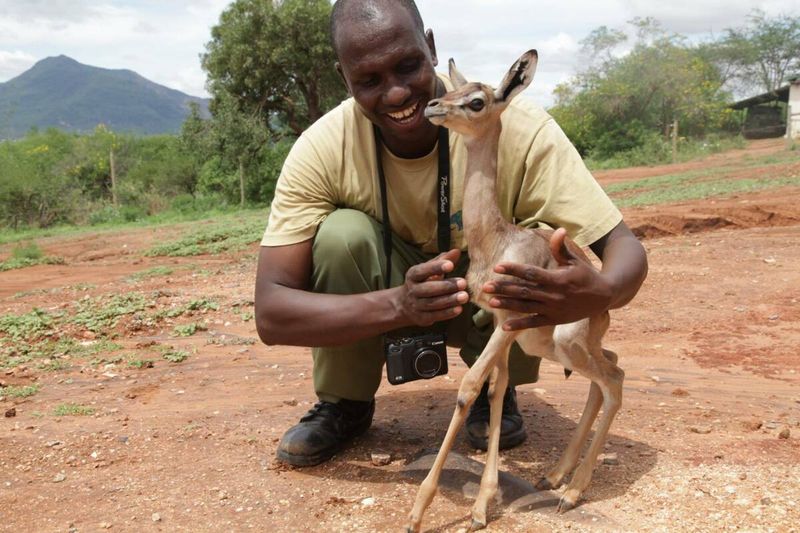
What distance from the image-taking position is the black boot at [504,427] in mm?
3420

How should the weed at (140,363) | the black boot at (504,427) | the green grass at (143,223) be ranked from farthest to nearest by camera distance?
the green grass at (143,223) < the weed at (140,363) < the black boot at (504,427)

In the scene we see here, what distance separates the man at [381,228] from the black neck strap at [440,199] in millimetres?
35

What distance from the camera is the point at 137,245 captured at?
13.1m

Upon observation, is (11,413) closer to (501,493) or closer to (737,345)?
(501,493)

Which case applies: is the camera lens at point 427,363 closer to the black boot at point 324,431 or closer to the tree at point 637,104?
the black boot at point 324,431

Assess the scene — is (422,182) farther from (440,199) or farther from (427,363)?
(427,363)

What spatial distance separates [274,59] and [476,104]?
19.6 m

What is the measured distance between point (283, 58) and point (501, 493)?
20149 millimetres

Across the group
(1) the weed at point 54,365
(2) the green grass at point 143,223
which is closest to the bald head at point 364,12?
(1) the weed at point 54,365

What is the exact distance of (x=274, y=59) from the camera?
2120 centimetres

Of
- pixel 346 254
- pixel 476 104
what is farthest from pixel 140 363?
pixel 476 104

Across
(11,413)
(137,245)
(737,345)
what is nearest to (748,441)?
(737,345)

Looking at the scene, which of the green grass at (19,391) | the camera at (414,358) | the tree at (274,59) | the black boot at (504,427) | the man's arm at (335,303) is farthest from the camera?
the tree at (274,59)

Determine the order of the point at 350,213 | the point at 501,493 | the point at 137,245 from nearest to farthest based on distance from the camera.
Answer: the point at 501,493 → the point at 350,213 → the point at 137,245
